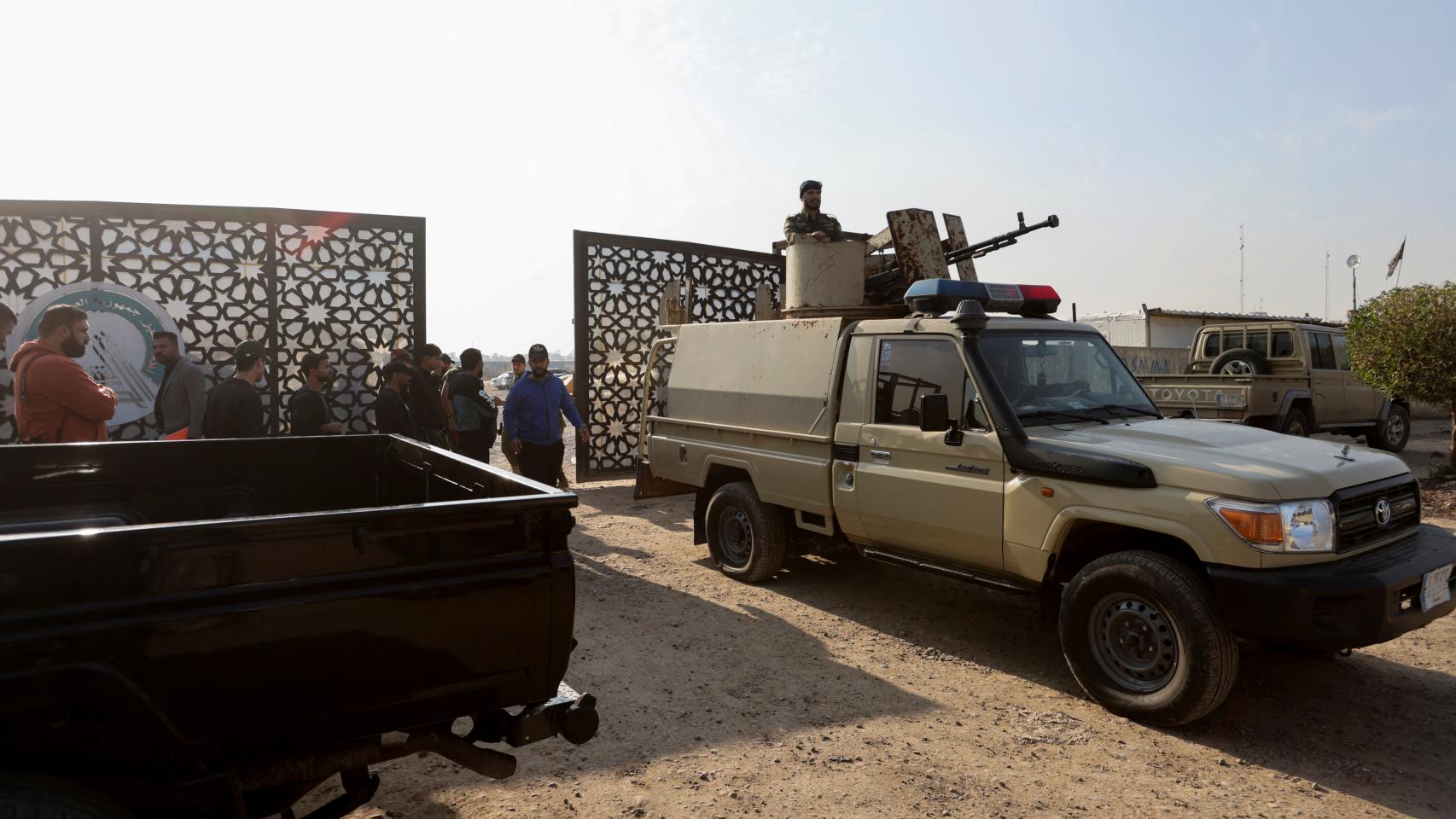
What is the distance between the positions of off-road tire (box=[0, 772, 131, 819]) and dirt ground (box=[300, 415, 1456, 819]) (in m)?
1.61

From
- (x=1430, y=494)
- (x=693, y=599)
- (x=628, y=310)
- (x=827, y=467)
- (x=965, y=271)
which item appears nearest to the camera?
(x=827, y=467)

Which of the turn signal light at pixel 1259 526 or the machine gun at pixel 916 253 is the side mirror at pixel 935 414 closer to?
the turn signal light at pixel 1259 526

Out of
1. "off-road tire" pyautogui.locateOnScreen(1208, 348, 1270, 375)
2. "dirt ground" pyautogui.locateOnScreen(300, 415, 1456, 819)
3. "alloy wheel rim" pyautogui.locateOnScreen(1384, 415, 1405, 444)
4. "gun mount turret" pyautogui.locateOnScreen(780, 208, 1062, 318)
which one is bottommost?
"dirt ground" pyautogui.locateOnScreen(300, 415, 1456, 819)

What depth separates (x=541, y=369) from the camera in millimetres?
7734

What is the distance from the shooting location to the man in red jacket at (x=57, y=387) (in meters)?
4.89

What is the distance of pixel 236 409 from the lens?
19.6ft

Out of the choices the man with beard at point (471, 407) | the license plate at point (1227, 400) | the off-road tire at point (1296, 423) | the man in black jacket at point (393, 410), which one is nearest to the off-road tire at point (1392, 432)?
the off-road tire at point (1296, 423)

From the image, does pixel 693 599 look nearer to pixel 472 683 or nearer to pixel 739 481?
pixel 739 481

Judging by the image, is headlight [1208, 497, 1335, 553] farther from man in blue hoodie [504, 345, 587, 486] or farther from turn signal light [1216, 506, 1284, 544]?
man in blue hoodie [504, 345, 587, 486]

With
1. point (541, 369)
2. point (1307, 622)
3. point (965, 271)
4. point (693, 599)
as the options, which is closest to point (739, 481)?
point (693, 599)

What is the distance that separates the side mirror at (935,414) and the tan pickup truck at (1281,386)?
26.3ft

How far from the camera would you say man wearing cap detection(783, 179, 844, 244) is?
733 centimetres

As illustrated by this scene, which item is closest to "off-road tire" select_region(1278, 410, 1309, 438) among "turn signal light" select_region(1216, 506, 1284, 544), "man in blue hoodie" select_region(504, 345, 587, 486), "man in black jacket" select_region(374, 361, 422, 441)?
"turn signal light" select_region(1216, 506, 1284, 544)

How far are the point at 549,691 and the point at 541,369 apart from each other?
5.52m
